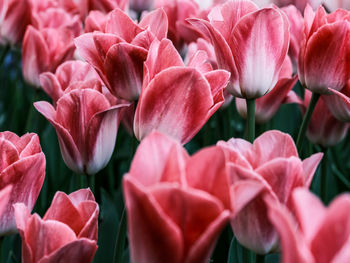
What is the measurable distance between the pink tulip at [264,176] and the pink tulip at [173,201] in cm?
5

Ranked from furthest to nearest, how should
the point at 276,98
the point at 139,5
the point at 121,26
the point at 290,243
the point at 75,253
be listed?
the point at 139,5, the point at 276,98, the point at 121,26, the point at 75,253, the point at 290,243

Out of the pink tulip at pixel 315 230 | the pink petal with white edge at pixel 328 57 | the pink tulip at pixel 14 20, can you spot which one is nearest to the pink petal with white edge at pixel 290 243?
the pink tulip at pixel 315 230

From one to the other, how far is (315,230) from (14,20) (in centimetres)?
97

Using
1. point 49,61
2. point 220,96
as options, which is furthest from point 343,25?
point 49,61

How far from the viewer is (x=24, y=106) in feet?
4.59

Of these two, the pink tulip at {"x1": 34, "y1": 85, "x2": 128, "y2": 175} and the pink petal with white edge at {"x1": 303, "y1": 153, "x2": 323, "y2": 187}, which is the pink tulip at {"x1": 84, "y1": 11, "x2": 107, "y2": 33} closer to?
the pink tulip at {"x1": 34, "y1": 85, "x2": 128, "y2": 175}

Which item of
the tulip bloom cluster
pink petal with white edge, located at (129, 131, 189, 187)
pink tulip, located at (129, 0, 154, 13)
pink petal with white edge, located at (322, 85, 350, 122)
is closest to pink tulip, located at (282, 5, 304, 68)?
the tulip bloom cluster

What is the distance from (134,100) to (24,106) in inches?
31.2

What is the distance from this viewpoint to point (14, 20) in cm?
114

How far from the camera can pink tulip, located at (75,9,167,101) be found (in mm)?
632

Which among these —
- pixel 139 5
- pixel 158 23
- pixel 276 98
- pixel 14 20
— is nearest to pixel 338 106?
pixel 276 98

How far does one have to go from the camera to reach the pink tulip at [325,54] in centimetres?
64

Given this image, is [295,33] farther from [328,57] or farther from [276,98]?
[328,57]

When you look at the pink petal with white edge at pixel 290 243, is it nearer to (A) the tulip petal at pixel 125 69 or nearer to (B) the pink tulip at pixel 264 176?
(B) the pink tulip at pixel 264 176
